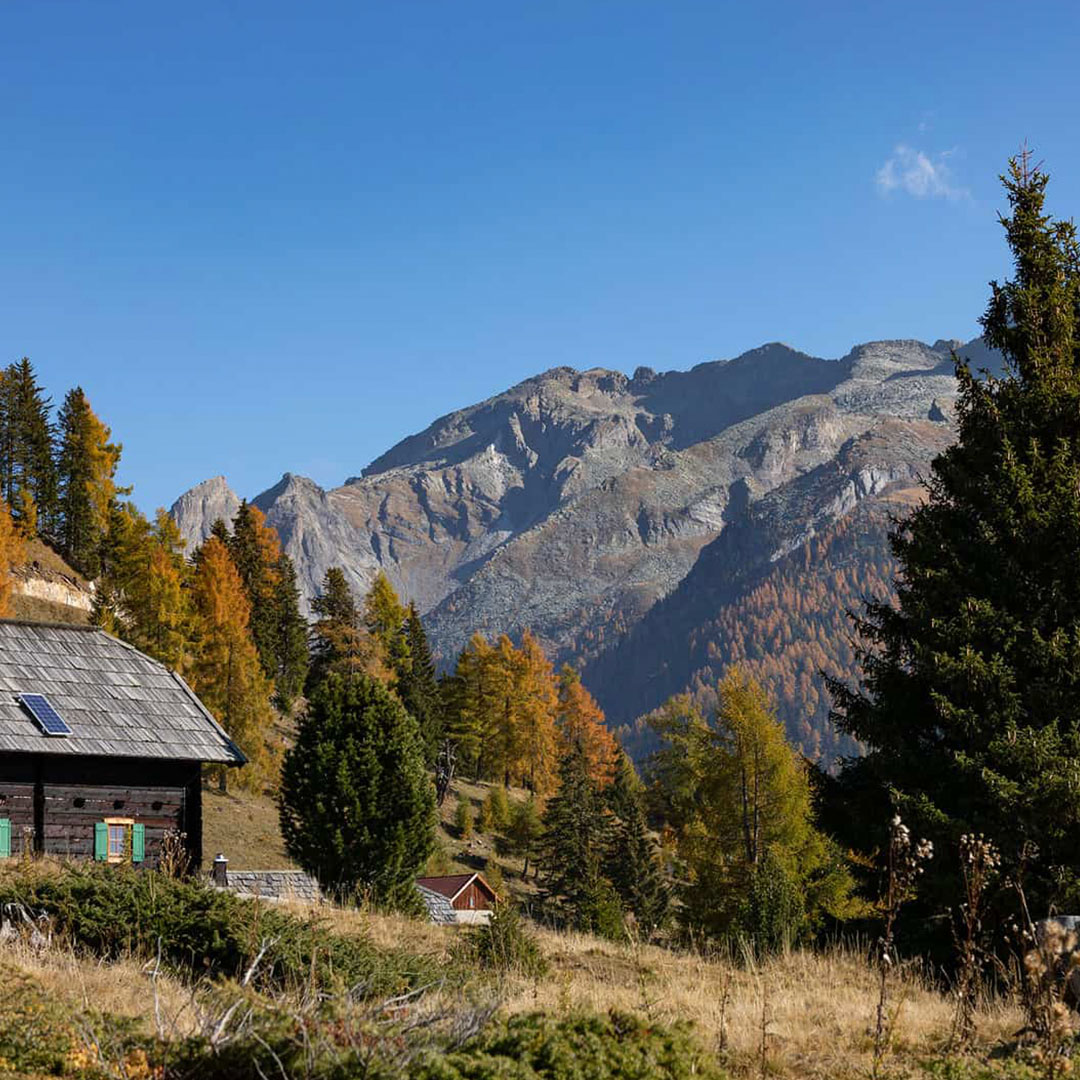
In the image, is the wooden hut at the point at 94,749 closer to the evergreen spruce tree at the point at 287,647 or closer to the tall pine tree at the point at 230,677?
the tall pine tree at the point at 230,677

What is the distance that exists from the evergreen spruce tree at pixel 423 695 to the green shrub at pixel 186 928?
5814 cm

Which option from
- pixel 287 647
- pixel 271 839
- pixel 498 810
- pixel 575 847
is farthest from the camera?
pixel 287 647

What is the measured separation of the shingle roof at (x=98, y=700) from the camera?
3062 cm

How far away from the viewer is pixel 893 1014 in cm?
1004

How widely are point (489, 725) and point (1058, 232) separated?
6977 cm

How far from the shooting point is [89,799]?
31.9m

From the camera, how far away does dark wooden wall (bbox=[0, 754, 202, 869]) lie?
30781 millimetres

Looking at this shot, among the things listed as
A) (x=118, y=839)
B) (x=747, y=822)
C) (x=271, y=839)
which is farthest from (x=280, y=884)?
(x=271, y=839)

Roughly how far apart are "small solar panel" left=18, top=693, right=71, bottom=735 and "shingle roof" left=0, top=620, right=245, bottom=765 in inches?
5.8

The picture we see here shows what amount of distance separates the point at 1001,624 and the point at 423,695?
208 feet

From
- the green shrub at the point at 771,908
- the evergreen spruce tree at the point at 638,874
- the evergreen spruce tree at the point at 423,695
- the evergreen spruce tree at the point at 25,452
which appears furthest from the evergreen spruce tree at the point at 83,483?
the green shrub at the point at 771,908

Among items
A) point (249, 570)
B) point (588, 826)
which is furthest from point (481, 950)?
point (249, 570)

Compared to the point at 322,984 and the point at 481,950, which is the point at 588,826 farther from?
the point at 322,984

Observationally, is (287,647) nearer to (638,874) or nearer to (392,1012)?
(638,874)
